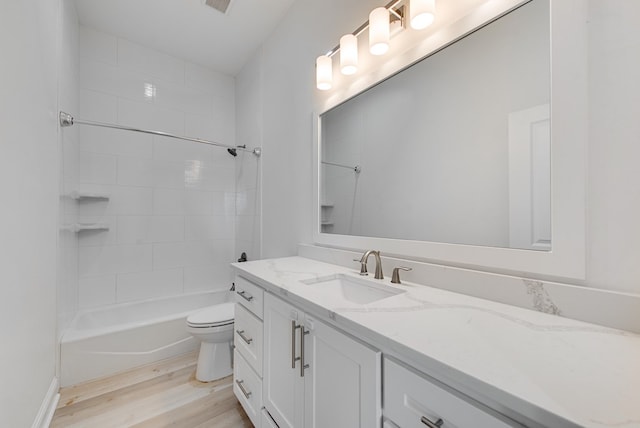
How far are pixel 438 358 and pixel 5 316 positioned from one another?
146cm

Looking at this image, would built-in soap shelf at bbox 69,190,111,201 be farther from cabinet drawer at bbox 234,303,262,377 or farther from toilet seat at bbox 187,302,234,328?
cabinet drawer at bbox 234,303,262,377

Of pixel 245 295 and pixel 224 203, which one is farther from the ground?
pixel 224 203

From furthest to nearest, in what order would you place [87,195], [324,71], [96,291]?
→ 1. [96,291]
2. [87,195]
3. [324,71]

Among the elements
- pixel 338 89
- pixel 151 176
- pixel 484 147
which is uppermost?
pixel 338 89

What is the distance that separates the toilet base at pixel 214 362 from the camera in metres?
1.81

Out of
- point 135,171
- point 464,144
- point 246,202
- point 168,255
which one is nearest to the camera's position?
point 464,144

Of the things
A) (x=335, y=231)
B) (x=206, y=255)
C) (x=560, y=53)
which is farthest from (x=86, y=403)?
(x=560, y=53)

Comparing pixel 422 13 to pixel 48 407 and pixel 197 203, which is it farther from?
pixel 48 407

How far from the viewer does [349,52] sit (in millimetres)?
1373

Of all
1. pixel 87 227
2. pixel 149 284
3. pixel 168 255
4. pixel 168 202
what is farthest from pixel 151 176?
pixel 149 284

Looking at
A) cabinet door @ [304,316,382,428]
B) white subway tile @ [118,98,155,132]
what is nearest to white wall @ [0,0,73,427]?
white subway tile @ [118,98,155,132]

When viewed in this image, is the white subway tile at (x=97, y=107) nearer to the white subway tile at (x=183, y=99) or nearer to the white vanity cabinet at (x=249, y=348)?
the white subway tile at (x=183, y=99)

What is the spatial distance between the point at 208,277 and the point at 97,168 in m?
1.42

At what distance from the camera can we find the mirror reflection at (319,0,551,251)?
2.70 feet
